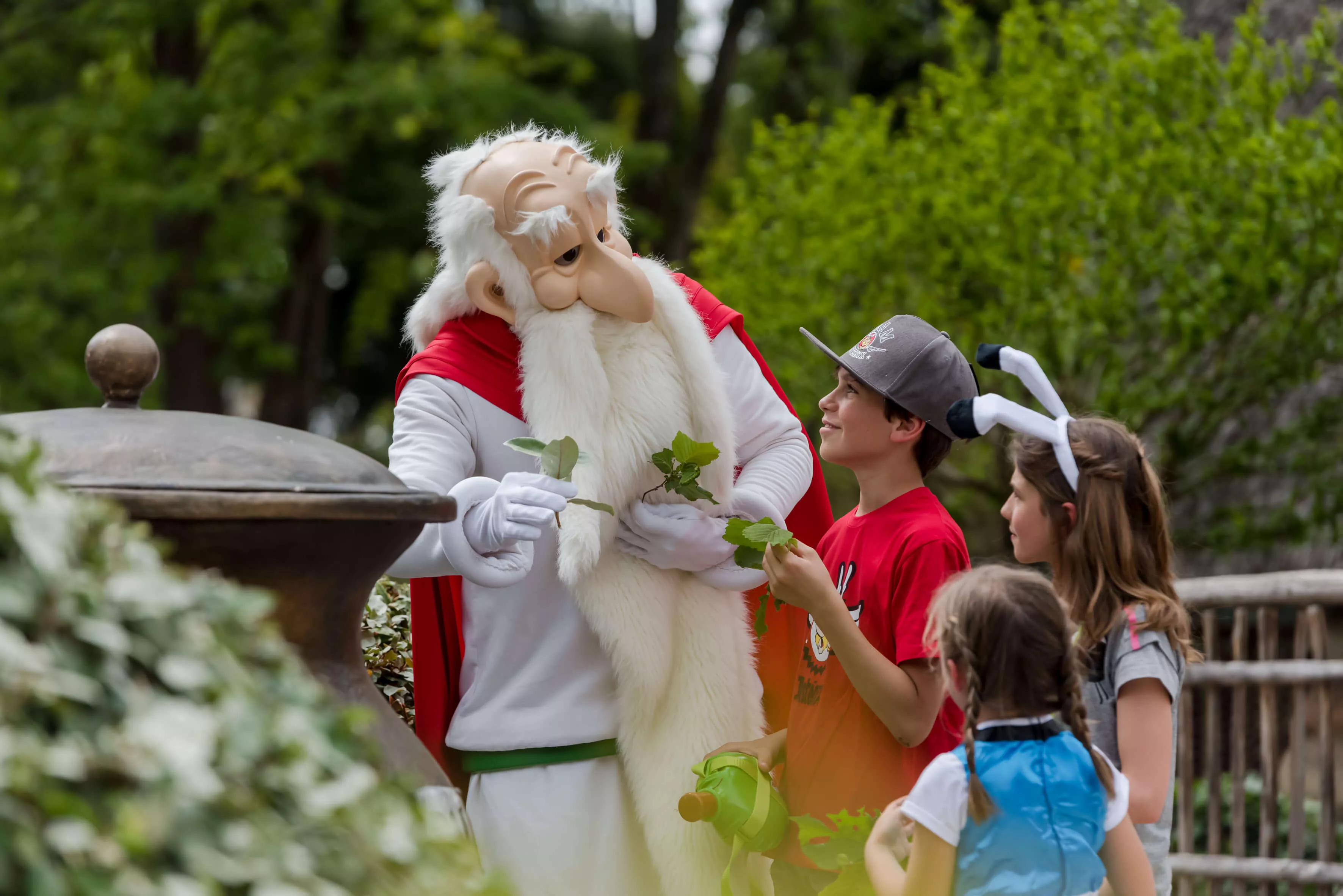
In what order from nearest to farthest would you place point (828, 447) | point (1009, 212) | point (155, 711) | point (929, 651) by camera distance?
point (155, 711) < point (929, 651) < point (828, 447) < point (1009, 212)

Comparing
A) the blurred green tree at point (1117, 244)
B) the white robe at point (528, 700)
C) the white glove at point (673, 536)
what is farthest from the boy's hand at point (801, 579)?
the blurred green tree at point (1117, 244)

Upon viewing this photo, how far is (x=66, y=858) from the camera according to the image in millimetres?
946

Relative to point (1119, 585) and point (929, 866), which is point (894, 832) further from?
point (1119, 585)

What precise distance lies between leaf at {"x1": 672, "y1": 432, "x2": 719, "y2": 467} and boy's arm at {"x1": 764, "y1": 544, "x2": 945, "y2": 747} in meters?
0.20

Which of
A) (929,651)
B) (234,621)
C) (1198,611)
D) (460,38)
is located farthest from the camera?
(460,38)

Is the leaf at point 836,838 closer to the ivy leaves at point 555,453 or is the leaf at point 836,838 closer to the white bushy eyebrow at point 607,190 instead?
the ivy leaves at point 555,453

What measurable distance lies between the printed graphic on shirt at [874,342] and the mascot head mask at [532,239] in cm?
41

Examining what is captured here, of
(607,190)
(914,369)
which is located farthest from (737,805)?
(607,190)

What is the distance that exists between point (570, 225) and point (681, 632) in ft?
2.40

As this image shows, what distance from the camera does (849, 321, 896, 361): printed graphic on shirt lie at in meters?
2.60

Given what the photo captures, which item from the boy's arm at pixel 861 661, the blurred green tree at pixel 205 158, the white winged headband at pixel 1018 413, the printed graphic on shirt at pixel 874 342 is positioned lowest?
the boy's arm at pixel 861 661

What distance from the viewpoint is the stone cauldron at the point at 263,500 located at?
5.60 feet

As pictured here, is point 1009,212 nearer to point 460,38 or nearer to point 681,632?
point 681,632

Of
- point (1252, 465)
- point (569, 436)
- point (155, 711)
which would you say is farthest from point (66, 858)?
point (1252, 465)
